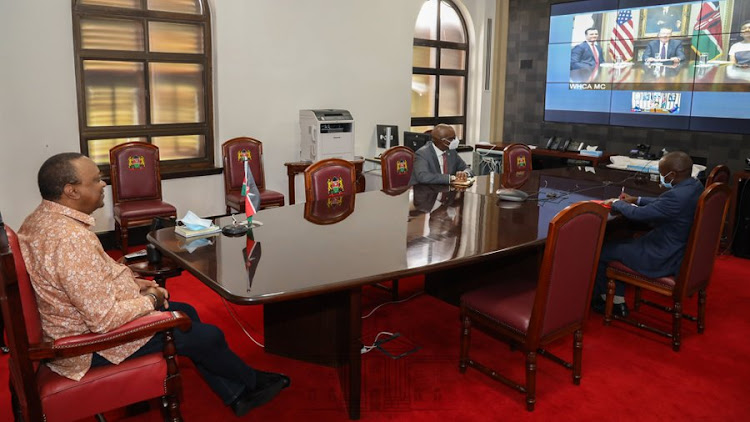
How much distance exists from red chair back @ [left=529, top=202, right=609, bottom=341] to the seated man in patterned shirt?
4.88 feet

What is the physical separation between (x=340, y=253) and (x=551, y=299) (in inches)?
37.3

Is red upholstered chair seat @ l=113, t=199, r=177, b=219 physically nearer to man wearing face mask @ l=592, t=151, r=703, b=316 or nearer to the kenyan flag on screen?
man wearing face mask @ l=592, t=151, r=703, b=316

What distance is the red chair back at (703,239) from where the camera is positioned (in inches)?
125

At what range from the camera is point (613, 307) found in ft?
12.4

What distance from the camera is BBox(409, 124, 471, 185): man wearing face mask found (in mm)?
4374

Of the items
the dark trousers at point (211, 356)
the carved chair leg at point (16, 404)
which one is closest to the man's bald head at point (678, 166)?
the dark trousers at point (211, 356)

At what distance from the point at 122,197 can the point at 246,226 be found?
7.60 ft

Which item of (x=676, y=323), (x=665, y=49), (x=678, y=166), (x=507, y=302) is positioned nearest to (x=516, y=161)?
(x=665, y=49)

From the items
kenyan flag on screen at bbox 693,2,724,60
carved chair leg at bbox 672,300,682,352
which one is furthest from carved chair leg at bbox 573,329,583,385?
kenyan flag on screen at bbox 693,2,724,60

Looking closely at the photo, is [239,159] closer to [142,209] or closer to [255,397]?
[142,209]

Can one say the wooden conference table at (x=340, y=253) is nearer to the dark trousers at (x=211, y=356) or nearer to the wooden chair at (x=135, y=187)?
the dark trousers at (x=211, y=356)

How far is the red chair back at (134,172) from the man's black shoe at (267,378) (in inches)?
105

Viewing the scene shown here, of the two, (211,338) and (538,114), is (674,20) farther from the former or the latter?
(211,338)

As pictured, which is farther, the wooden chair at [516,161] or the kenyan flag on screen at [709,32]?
the kenyan flag on screen at [709,32]
